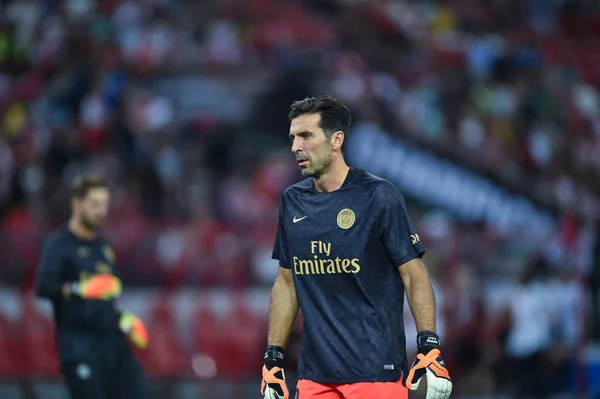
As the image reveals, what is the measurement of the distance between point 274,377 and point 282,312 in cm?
35

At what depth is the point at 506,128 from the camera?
59.1 ft

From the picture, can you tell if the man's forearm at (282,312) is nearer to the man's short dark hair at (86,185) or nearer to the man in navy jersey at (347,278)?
the man in navy jersey at (347,278)

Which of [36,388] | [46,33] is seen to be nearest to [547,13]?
[46,33]

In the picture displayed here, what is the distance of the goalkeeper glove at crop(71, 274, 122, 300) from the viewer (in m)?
7.89

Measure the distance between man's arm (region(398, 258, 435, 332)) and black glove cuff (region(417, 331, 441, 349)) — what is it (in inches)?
0.9

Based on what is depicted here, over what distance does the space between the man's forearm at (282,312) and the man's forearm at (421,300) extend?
0.69 metres

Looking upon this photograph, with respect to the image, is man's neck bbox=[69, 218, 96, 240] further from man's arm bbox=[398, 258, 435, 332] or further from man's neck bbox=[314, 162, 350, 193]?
man's arm bbox=[398, 258, 435, 332]

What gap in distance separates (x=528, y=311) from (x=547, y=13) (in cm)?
1070

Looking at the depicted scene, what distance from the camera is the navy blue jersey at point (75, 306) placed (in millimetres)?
7957

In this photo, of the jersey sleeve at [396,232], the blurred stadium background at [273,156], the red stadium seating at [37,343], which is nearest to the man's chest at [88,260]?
the jersey sleeve at [396,232]

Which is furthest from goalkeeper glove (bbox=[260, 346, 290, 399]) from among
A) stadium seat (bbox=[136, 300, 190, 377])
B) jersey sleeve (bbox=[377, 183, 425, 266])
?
stadium seat (bbox=[136, 300, 190, 377])

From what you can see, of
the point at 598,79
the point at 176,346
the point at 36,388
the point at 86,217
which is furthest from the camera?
the point at 598,79

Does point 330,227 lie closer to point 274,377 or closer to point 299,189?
point 299,189

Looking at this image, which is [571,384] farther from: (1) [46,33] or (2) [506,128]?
(1) [46,33]
